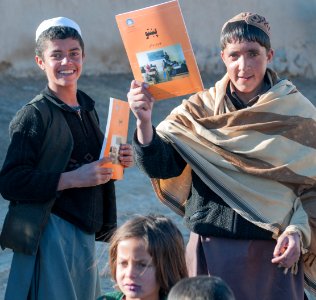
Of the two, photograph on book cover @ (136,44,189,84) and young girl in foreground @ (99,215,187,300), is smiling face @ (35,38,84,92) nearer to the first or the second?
photograph on book cover @ (136,44,189,84)

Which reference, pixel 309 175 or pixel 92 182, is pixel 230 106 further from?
pixel 92 182

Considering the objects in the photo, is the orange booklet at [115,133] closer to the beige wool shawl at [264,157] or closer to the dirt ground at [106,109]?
the beige wool shawl at [264,157]

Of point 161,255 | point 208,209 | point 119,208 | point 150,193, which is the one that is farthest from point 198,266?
point 150,193

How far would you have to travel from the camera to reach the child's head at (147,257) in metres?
2.57

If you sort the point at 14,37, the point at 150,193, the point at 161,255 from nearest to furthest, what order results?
the point at 161,255 → the point at 150,193 → the point at 14,37

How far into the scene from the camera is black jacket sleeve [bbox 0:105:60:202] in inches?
117

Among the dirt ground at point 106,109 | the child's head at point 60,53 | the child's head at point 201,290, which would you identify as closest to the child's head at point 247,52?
the child's head at point 60,53

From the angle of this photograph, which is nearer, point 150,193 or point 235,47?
point 235,47

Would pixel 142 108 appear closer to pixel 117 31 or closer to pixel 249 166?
pixel 249 166

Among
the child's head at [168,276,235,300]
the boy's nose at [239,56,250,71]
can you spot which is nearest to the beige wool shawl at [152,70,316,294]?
the boy's nose at [239,56,250,71]

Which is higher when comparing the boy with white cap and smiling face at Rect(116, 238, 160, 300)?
the boy with white cap

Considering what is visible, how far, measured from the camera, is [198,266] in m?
3.03

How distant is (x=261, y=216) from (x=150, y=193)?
3.88 m

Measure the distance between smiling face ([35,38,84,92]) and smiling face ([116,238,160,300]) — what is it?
2.61ft
